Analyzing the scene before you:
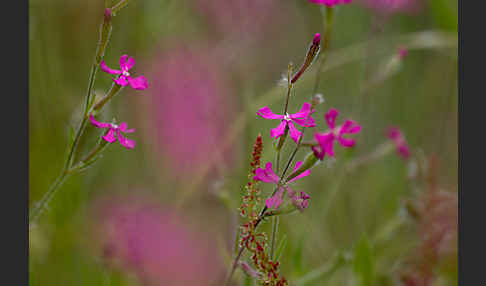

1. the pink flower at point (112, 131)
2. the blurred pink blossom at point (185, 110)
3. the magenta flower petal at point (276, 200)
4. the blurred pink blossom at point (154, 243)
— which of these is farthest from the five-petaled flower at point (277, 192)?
the blurred pink blossom at point (185, 110)

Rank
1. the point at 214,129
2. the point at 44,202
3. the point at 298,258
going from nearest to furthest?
the point at 44,202
the point at 298,258
the point at 214,129

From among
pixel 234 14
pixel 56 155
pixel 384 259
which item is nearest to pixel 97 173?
pixel 56 155

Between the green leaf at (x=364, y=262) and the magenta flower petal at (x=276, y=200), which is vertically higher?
the magenta flower petal at (x=276, y=200)

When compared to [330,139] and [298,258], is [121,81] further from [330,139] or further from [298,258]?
[298,258]

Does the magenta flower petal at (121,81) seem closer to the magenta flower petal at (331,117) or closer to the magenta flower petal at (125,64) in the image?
the magenta flower petal at (125,64)

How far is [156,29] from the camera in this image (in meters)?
1.08

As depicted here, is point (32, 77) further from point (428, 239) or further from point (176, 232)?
point (428, 239)

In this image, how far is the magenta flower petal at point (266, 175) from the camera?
0.45m

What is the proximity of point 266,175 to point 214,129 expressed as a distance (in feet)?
2.32

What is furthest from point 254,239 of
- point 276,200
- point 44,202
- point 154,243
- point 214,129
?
point 214,129

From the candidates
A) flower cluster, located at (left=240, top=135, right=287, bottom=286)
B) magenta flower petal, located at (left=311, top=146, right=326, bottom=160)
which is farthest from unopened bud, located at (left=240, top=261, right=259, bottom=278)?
magenta flower petal, located at (left=311, top=146, right=326, bottom=160)

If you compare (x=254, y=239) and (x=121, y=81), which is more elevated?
(x=121, y=81)

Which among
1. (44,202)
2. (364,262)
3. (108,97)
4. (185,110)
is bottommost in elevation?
(364,262)

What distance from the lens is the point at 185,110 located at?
3.86 ft
